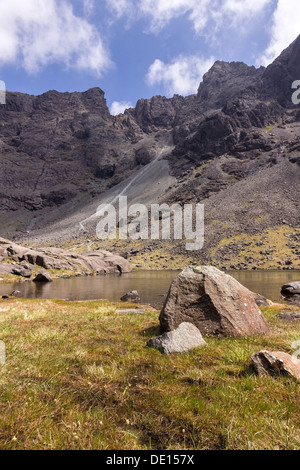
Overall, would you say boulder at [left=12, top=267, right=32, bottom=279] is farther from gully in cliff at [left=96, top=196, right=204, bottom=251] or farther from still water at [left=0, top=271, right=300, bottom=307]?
gully in cliff at [left=96, top=196, right=204, bottom=251]

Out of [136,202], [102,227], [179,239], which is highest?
[136,202]

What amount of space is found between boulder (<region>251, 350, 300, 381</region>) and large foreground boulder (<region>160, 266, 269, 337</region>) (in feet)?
13.0

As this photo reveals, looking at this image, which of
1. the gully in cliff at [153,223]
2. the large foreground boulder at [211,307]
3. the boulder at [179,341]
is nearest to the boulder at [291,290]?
the large foreground boulder at [211,307]

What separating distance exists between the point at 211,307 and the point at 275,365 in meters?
4.87

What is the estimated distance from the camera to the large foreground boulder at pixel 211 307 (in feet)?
34.6

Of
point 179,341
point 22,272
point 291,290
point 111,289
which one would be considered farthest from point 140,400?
point 22,272

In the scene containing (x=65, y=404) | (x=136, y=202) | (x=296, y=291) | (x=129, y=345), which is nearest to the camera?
(x=65, y=404)

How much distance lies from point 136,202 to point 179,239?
3090 inches

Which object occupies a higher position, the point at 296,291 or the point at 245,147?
the point at 245,147

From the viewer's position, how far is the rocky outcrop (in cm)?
7331

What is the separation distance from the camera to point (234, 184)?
156 meters

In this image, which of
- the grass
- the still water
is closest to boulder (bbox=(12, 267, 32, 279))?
the still water

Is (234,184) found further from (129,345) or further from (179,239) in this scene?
(129,345)
